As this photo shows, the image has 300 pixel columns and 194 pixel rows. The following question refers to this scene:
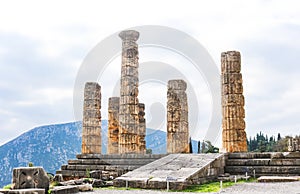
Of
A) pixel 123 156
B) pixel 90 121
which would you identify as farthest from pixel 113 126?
pixel 123 156

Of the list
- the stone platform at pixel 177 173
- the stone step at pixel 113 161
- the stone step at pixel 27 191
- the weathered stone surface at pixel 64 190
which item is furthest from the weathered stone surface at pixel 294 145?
the stone step at pixel 27 191

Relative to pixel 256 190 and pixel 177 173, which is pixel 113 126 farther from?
pixel 256 190

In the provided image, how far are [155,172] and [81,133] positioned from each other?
14047 millimetres

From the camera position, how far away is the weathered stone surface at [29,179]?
36.7 feet

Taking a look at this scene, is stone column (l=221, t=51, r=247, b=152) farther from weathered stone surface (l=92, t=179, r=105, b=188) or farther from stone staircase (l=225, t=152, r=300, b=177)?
weathered stone surface (l=92, t=179, r=105, b=188)

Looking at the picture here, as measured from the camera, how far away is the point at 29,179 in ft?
37.0

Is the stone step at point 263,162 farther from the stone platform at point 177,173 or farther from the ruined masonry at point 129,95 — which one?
the ruined masonry at point 129,95

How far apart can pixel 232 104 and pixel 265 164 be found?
526 centimetres

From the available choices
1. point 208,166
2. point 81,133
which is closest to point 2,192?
point 208,166

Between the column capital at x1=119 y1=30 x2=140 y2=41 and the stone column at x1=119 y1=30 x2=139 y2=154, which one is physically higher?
the column capital at x1=119 y1=30 x2=140 y2=41

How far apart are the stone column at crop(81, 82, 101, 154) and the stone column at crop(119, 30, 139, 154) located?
9.75 ft

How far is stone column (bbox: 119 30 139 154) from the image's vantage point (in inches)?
964

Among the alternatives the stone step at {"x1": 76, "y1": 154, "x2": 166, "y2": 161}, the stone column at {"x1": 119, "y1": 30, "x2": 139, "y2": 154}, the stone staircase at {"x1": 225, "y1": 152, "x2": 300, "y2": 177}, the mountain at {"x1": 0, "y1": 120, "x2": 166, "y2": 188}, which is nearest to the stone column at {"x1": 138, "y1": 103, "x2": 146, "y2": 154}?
the stone column at {"x1": 119, "y1": 30, "x2": 139, "y2": 154}

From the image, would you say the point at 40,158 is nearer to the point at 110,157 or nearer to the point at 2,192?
the point at 110,157
